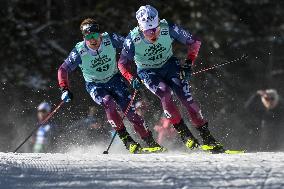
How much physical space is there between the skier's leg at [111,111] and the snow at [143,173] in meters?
2.54

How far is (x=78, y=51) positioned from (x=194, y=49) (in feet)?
4.41

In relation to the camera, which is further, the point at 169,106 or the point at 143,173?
the point at 169,106

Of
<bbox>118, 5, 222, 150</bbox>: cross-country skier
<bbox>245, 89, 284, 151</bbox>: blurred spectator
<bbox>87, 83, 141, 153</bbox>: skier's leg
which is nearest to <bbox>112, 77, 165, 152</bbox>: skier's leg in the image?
<bbox>87, 83, 141, 153</bbox>: skier's leg

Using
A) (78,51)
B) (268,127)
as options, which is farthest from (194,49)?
(268,127)

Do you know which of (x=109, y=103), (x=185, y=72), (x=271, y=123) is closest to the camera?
(x=185, y=72)

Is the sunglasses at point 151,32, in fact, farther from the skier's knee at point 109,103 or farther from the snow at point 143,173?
the snow at point 143,173

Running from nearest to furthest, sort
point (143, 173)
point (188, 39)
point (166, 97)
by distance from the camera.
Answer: point (143, 173) → point (166, 97) → point (188, 39)

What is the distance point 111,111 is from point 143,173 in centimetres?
318

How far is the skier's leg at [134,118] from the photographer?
27.5ft

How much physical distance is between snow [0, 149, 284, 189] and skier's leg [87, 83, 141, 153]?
254 centimetres

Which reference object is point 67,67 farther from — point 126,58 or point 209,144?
point 209,144

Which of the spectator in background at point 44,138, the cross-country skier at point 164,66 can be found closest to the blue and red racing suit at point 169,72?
the cross-country skier at point 164,66

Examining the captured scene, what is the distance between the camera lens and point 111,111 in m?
8.25

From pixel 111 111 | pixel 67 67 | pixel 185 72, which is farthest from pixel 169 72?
pixel 67 67
